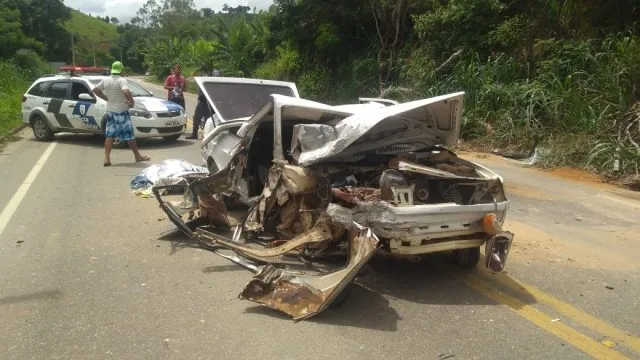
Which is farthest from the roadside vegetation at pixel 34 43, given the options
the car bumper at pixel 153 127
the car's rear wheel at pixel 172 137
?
the car bumper at pixel 153 127

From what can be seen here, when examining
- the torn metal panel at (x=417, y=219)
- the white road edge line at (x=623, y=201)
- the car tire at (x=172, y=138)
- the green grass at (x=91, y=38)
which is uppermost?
the green grass at (x=91, y=38)

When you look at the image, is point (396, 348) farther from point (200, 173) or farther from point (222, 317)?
point (200, 173)

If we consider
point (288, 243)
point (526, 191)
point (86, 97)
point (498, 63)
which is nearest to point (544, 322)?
point (288, 243)

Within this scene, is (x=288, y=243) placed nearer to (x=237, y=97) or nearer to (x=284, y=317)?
(x=284, y=317)

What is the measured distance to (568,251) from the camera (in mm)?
6020

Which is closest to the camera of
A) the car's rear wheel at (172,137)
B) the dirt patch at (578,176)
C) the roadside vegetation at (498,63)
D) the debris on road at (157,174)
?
the debris on road at (157,174)

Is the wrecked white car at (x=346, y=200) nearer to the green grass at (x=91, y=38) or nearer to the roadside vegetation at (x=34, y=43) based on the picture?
the roadside vegetation at (x=34, y=43)

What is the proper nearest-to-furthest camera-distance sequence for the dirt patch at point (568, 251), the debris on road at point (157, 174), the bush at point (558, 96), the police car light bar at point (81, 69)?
the dirt patch at point (568, 251), the debris on road at point (157, 174), the bush at point (558, 96), the police car light bar at point (81, 69)

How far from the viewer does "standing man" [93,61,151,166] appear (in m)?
10.9

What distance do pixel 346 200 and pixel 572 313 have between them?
189cm

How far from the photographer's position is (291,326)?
13.6 ft

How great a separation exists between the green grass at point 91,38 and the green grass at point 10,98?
173 feet

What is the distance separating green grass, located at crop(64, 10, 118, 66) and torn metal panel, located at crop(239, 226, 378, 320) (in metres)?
84.2

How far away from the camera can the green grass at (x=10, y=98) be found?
58.4 feet
